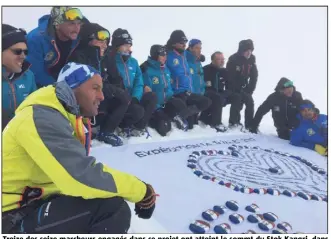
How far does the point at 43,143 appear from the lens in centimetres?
165

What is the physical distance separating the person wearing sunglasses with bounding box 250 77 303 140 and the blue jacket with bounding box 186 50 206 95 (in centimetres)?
130

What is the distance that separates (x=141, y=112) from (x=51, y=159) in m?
3.21

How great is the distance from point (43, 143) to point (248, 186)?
8.11 feet

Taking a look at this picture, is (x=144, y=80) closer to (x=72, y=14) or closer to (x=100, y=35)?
(x=100, y=35)

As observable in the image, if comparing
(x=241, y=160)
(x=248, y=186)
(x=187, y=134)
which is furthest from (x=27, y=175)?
(x=187, y=134)

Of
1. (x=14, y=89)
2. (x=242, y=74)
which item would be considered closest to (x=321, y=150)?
(x=242, y=74)

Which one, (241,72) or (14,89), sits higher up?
(14,89)

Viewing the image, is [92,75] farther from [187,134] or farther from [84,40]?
[187,134]

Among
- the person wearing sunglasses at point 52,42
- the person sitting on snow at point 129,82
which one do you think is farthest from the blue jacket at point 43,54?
the person sitting on snow at point 129,82

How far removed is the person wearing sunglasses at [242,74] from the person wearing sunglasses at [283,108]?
0.19m

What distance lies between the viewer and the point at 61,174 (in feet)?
5.51

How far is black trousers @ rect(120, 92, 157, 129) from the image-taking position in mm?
4828

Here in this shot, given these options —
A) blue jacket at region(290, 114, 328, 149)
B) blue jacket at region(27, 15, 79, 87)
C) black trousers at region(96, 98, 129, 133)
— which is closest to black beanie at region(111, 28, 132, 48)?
black trousers at region(96, 98, 129, 133)

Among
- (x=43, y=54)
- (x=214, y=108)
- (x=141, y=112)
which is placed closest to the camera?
(x=43, y=54)
